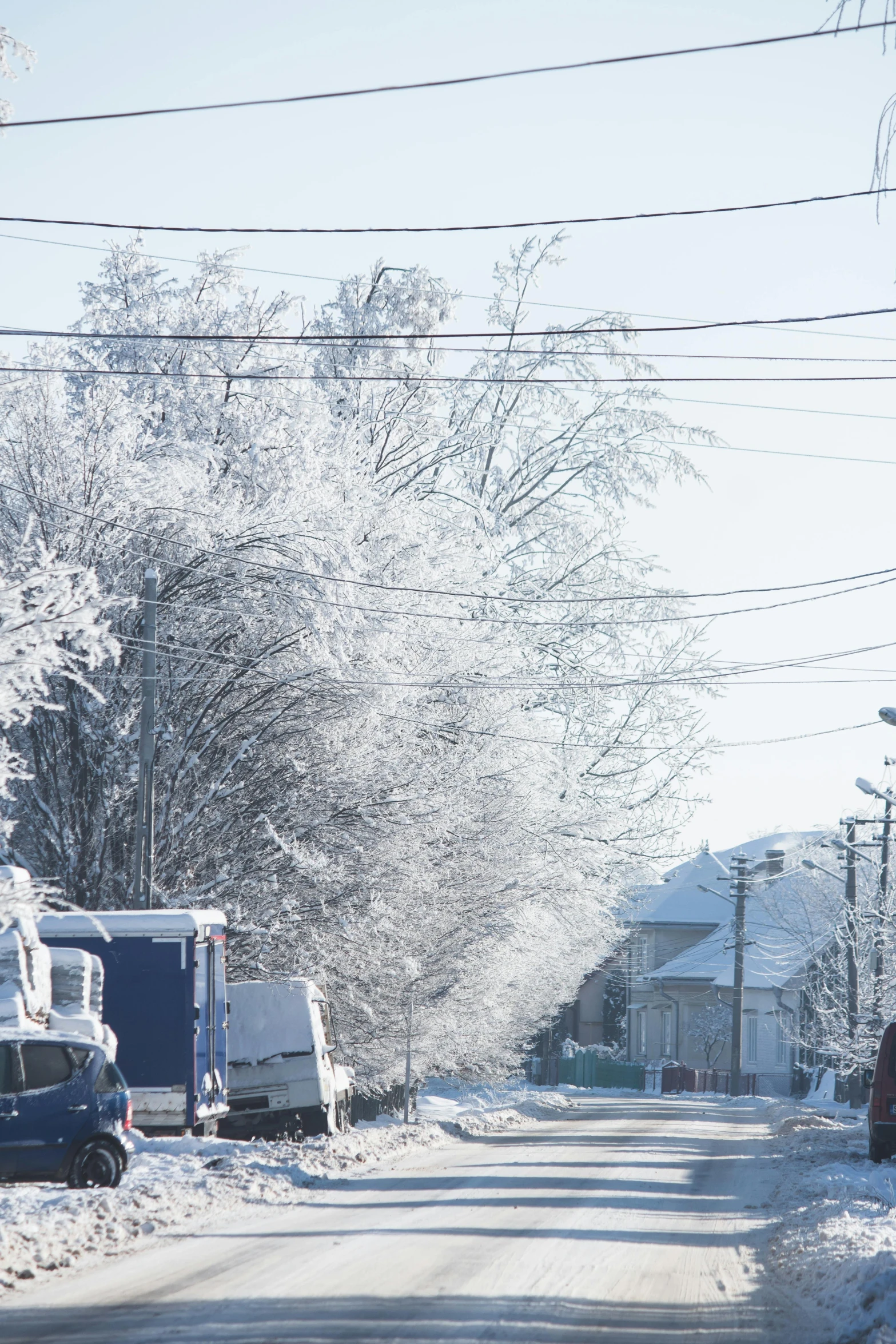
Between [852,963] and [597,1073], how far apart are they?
98.9ft

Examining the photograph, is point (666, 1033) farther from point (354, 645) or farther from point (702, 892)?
point (354, 645)

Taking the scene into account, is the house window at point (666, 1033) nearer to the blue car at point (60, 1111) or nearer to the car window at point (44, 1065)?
the blue car at point (60, 1111)

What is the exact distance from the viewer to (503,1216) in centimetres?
1455

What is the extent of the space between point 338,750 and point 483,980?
342 inches

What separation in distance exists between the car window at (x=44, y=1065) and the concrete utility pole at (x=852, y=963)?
26880mm

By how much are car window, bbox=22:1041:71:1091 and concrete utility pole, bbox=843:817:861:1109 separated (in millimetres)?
26880

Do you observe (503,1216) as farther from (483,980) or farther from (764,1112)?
(764,1112)

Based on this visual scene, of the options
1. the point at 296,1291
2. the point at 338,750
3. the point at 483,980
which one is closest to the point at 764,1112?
the point at 483,980

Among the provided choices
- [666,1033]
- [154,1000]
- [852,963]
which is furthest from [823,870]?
[666,1033]

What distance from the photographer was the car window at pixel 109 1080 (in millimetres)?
13844

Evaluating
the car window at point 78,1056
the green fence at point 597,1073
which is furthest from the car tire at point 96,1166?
the green fence at point 597,1073

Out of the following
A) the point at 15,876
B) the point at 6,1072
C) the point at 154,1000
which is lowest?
the point at 6,1072

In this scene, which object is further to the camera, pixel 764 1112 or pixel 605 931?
pixel 764 1112

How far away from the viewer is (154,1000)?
17.7 meters
